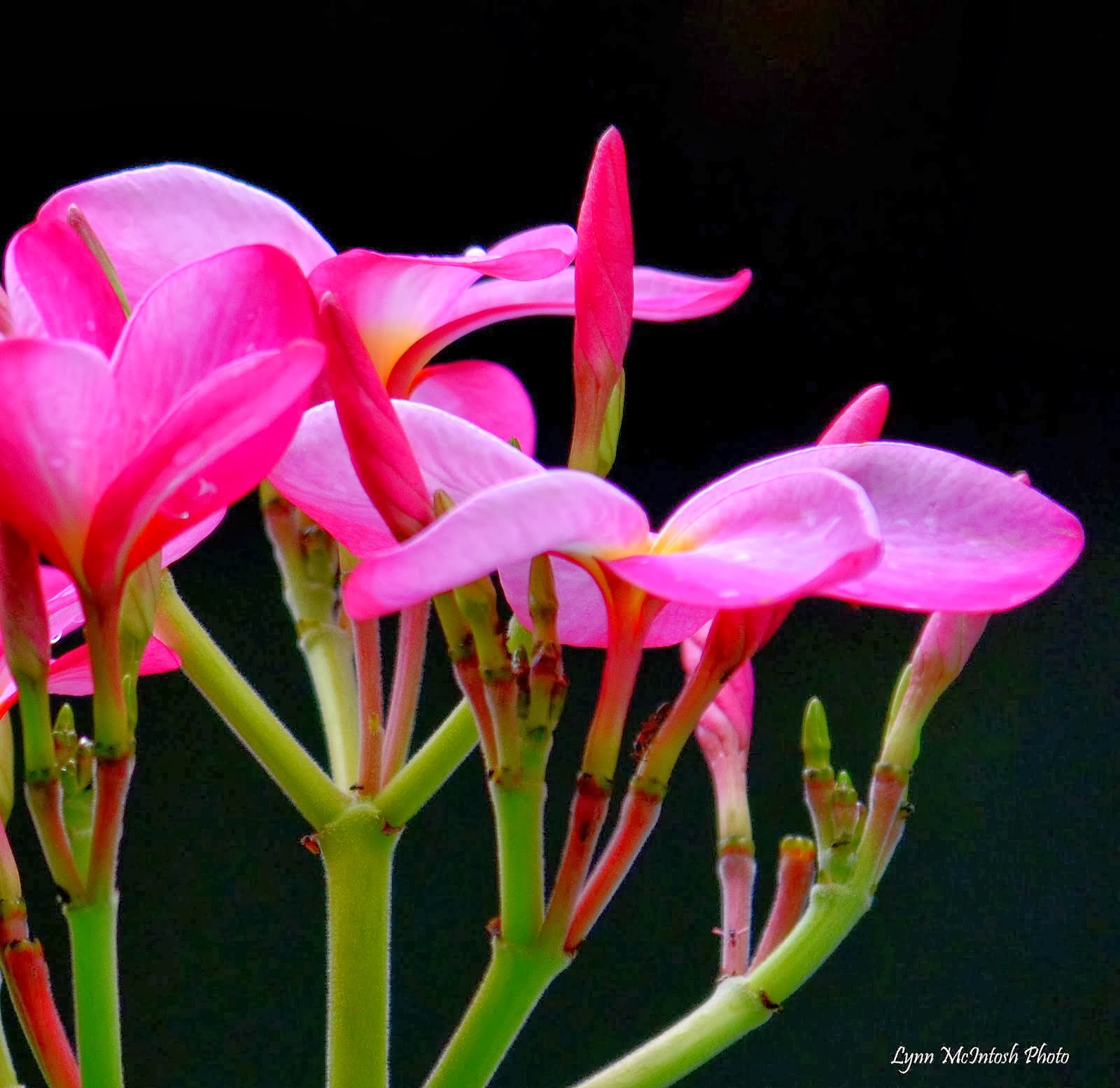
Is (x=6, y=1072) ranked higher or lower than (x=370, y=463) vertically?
lower

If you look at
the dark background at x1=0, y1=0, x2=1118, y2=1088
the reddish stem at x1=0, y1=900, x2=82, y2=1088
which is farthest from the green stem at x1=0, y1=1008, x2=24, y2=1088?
the dark background at x1=0, y1=0, x2=1118, y2=1088

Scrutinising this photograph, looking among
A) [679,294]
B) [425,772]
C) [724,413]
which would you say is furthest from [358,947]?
[724,413]

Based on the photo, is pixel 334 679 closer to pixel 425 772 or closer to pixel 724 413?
pixel 425 772

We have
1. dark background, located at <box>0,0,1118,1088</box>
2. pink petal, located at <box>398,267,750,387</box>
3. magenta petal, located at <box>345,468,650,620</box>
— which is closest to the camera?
magenta petal, located at <box>345,468,650,620</box>

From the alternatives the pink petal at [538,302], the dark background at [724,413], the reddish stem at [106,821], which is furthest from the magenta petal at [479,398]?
the dark background at [724,413]

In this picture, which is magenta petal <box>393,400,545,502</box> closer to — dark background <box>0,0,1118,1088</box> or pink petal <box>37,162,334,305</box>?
pink petal <box>37,162,334,305</box>

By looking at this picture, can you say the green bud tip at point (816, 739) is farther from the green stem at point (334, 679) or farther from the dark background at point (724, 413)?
the dark background at point (724, 413)
